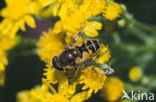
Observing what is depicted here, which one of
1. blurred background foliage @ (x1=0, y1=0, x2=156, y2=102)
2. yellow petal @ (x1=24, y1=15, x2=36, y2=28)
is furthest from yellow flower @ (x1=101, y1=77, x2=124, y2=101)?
yellow petal @ (x1=24, y1=15, x2=36, y2=28)

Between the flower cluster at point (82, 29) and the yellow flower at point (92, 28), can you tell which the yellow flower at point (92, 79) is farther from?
the yellow flower at point (92, 28)

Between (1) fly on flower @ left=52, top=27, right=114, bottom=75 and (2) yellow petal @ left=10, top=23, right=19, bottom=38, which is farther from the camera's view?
(2) yellow petal @ left=10, top=23, right=19, bottom=38

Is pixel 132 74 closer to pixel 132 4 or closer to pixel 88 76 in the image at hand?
pixel 88 76

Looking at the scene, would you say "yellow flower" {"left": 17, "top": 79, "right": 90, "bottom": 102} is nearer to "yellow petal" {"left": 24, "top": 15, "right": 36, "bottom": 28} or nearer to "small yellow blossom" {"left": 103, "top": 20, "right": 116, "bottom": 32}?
"small yellow blossom" {"left": 103, "top": 20, "right": 116, "bottom": 32}

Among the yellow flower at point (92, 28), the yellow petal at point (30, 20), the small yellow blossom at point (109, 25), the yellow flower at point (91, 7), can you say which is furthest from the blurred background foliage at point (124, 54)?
the yellow petal at point (30, 20)

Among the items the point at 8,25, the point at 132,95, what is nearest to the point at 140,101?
the point at 132,95

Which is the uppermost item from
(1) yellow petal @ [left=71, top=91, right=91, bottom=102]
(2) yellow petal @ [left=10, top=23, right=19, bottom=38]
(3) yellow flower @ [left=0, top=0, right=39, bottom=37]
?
(3) yellow flower @ [left=0, top=0, right=39, bottom=37]

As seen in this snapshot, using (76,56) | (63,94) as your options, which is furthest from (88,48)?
(63,94)
